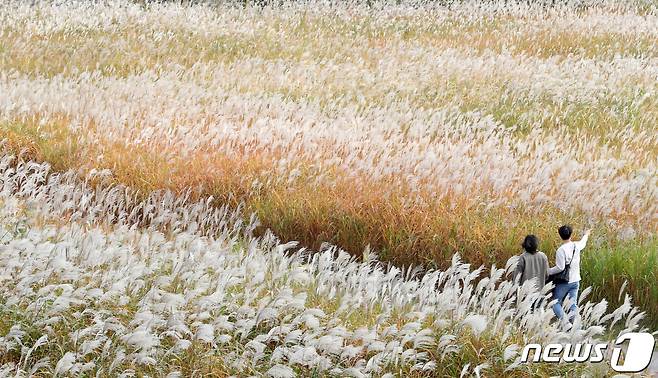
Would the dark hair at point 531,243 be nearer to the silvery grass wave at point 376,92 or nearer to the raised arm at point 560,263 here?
the raised arm at point 560,263

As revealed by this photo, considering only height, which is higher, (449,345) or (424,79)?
(449,345)

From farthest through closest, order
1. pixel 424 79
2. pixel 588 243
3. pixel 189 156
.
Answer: pixel 424 79 → pixel 189 156 → pixel 588 243

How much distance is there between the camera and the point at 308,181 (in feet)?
32.6

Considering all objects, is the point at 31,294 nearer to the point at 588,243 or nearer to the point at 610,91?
the point at 588,243

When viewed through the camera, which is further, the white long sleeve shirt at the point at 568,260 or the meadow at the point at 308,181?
the white long sleeve shirt at the point at 568,260

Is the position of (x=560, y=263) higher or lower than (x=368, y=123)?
higher

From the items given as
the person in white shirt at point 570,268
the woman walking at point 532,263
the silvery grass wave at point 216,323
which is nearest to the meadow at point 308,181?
the silvery grass wave at point 216,323

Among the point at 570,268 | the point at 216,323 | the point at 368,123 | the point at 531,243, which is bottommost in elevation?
the point at 368,123

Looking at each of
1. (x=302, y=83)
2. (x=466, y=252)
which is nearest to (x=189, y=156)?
(x=466, y=252)

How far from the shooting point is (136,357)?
5.09 m

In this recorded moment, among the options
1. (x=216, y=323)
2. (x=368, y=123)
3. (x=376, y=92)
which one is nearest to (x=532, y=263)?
(x=216, y=323)

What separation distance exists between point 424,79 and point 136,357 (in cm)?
1322

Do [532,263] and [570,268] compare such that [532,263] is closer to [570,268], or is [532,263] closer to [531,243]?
[531,243]

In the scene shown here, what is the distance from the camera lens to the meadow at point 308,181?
560 centimetres
